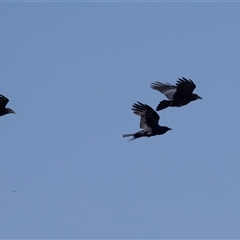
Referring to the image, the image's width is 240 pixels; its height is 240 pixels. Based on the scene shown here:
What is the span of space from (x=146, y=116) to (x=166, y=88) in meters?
2.22

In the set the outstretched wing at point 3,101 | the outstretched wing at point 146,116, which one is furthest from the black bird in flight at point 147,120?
the outstretched wing at point 3,101

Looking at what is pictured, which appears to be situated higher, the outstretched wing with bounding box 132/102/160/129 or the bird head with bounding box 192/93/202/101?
the bird head with bounding box 192/93/202/101

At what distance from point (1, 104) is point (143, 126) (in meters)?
5.06

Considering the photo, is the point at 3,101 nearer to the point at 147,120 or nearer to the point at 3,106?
the point at 3,106

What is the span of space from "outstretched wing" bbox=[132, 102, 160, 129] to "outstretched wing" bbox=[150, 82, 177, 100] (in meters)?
1.17

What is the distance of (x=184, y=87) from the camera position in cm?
4662

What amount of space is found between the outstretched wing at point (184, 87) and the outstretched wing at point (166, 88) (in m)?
0.55

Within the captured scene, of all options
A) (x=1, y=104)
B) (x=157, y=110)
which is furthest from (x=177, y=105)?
(x=1, y=104)

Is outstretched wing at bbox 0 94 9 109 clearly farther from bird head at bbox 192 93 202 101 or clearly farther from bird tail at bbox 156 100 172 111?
bird head at bbox 192 93 202 101

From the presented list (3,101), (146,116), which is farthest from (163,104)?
(3,101)

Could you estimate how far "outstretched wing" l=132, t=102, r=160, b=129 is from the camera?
1821 inches

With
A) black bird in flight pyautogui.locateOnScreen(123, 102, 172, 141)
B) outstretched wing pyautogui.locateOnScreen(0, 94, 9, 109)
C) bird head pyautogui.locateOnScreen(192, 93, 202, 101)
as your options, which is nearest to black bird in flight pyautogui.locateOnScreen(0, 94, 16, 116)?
outstretched wing pyautogui.locateOnScreen(0, 94, 9, 109)

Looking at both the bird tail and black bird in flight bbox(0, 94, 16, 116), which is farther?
black bird in flight bbox(0, 94, 16, 116)

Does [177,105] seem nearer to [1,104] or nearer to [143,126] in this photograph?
[143,126]
